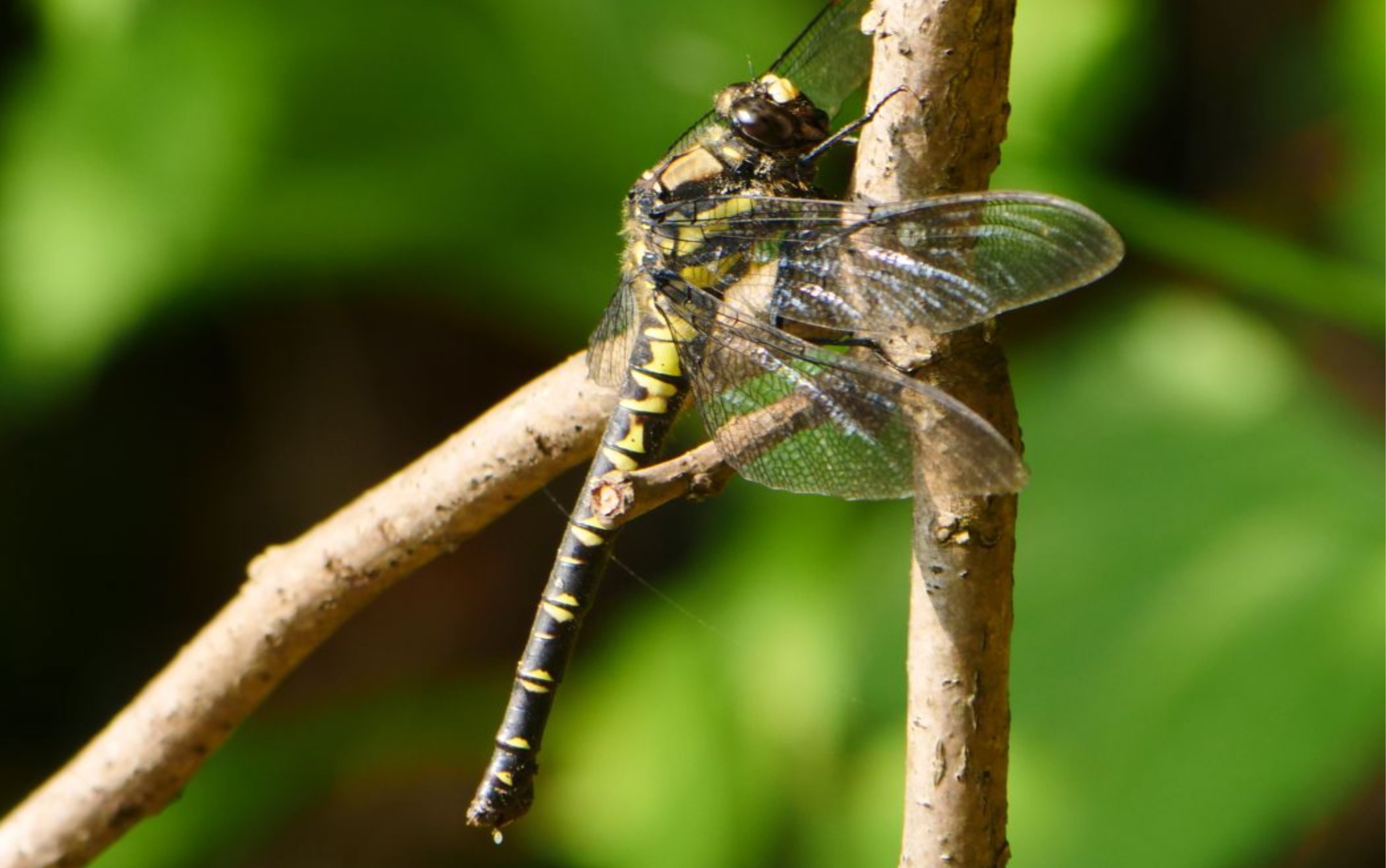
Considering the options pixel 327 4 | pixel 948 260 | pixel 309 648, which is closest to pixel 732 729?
pixel 309 648

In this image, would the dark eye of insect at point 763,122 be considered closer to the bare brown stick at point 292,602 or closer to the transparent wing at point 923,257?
the transparent wing at point 923,257

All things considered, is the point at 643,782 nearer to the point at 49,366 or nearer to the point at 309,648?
the point at 309,648

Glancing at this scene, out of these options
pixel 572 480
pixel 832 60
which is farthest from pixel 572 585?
pixel 572 480

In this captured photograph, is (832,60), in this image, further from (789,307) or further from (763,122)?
(789,307)

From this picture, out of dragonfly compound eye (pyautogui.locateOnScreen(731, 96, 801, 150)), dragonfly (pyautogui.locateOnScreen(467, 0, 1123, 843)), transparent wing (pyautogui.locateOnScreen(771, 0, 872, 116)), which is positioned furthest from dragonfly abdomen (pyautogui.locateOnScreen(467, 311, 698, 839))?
transparent wing (pyautogui.locateOnScreen(771, 0, 872, 116))

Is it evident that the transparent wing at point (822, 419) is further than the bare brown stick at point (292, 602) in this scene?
No

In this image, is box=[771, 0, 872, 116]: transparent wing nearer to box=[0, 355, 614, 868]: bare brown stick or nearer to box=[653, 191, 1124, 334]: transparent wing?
box=[653, 191, 1124, 334]: transparent wing

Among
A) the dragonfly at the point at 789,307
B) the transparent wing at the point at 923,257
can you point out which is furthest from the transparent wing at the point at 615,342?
the transparent wing at the point at 923,257

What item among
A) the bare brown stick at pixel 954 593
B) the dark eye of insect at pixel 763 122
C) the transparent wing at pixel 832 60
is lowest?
the bare brown stick at pixel 954 593
